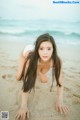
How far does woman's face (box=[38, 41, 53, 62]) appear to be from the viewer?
188 centimetres

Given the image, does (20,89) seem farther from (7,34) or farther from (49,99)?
(7,34)

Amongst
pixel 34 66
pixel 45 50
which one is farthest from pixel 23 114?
pixel 45 50

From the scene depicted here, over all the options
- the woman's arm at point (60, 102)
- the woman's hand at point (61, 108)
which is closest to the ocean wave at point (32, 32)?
the woman's arm at point (60, 102)

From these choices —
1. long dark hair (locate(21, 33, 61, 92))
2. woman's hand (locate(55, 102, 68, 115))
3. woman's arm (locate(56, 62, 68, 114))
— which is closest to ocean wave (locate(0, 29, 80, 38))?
long dark hair (locate(21, 33, 61, 92))

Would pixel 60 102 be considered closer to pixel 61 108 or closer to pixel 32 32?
pixel 61 108

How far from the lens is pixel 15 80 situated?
1968mm

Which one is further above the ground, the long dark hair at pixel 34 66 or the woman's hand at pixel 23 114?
the long dark hair at pixel 34 66

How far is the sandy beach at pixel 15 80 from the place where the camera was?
194 cm

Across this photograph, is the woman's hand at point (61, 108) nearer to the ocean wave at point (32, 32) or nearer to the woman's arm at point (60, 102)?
the woman's arm at point (60, 102)

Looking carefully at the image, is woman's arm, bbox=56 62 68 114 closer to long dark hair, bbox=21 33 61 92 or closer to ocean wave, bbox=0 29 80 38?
long dark hair, bbox=21 33 61 92

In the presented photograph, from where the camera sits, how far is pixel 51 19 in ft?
6.31

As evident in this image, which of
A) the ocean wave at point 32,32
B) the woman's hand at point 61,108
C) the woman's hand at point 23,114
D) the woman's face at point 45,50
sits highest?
the ocean wave at point 32,32

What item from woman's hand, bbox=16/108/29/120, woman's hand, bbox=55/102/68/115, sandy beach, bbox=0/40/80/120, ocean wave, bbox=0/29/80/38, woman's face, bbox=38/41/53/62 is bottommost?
woman's hand, bbox=16/108/29/120

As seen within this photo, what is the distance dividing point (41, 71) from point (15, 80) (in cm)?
19
